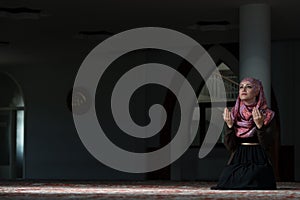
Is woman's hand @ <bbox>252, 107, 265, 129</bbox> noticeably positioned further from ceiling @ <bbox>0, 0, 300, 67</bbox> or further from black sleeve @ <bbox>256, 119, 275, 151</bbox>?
ceiling @ <bbox>0, 0, 300, 67</bbox>

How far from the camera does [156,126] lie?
17.7 m

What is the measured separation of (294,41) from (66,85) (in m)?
6.59

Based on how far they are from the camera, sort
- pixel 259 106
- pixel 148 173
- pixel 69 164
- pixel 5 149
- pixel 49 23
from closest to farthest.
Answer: pixel 259 106
pixel 49 23
pixel 148 173
pixel 69 164
pixel 5 149

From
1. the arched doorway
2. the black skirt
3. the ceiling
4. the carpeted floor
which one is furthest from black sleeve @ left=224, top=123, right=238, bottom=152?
the arched doorway

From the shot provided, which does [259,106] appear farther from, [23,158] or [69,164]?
[23,158]

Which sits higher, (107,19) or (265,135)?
(107,19)

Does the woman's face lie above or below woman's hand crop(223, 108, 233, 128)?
above

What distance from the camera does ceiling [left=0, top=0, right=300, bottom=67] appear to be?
1237 centimetres

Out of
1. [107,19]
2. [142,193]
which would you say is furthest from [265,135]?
[107,19]

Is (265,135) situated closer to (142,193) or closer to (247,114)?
(247,114)

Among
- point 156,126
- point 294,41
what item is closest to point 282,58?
point 294,41

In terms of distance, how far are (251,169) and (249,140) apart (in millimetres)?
360

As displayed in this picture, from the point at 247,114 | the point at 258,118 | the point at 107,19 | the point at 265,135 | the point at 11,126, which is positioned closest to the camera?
the point at 258,118

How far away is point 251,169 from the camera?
8.69 meters
